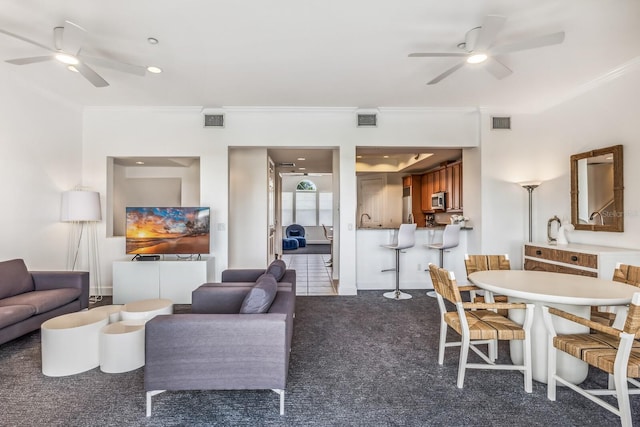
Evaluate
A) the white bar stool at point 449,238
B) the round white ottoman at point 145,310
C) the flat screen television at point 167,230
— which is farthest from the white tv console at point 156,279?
the white bar stool at point 449,238

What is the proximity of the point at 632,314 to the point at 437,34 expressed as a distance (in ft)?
8.32

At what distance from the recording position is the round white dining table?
6.55 feet

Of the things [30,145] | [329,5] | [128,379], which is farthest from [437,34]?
[30,145]

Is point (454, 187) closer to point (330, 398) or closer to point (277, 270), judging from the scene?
point (277, 270)

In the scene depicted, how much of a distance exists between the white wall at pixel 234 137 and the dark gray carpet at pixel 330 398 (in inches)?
88.1

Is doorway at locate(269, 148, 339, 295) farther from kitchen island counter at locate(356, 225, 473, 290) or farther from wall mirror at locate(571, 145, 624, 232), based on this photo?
wall mirror at locate(571, 145, 624, 232)

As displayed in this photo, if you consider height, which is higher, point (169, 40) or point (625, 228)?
point (169, 40)

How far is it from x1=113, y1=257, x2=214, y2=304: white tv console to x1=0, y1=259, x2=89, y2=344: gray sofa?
0.55m

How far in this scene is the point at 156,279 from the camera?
14.3ft

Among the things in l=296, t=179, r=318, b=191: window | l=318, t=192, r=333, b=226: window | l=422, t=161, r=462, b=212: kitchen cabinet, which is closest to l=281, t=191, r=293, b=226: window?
l=296, t=179, r=318, b=191: window

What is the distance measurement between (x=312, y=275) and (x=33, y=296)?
4289 mm

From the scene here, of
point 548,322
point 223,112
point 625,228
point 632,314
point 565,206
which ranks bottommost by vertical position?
point 548,322

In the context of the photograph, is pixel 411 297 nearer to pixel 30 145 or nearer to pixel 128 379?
pixel 128 379

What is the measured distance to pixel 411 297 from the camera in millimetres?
4684
